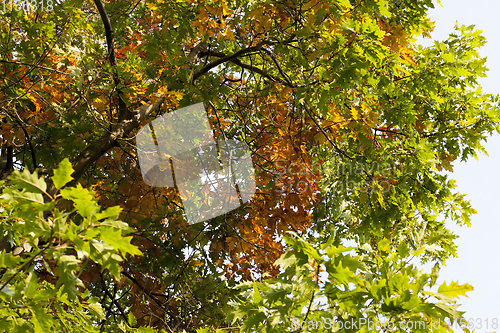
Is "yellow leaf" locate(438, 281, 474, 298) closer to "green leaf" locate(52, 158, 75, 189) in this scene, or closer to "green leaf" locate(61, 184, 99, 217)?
"green leaf" locate(61, 184, 99, 217)

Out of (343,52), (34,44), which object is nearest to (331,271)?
(343,52)

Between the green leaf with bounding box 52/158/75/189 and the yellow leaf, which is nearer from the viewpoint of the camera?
the green leaf with bounding box 52/158/75/189

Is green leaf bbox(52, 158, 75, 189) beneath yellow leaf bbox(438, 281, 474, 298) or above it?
above

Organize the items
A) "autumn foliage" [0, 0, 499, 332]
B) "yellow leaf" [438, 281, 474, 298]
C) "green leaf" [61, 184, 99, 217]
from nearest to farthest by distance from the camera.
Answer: "green leaf" [61, 184, 99, 217]
"yellow leaf" [438, 281, 474, 298]
"autumn foliage" [0, 0, 499, 332]

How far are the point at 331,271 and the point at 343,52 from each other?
206 centimetres

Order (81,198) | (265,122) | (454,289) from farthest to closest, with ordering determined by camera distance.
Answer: (265,122) → (454,289) → (81,198)

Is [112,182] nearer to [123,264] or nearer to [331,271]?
[123,264]

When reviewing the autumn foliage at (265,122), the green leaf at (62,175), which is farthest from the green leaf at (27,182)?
the autumn foliage at (265,122)

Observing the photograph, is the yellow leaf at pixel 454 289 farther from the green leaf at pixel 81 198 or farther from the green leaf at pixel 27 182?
the green leaf at pixel 27 182

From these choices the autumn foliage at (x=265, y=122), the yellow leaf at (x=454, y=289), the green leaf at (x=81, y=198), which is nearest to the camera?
the green leaf at (x=81, y=198)

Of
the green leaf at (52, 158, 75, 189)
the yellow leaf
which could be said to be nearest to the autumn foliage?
the yellow leaf

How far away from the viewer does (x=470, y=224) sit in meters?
4.39

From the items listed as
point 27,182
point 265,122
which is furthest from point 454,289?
point 265,122

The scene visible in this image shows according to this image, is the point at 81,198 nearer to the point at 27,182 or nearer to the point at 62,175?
the point at 62,175
